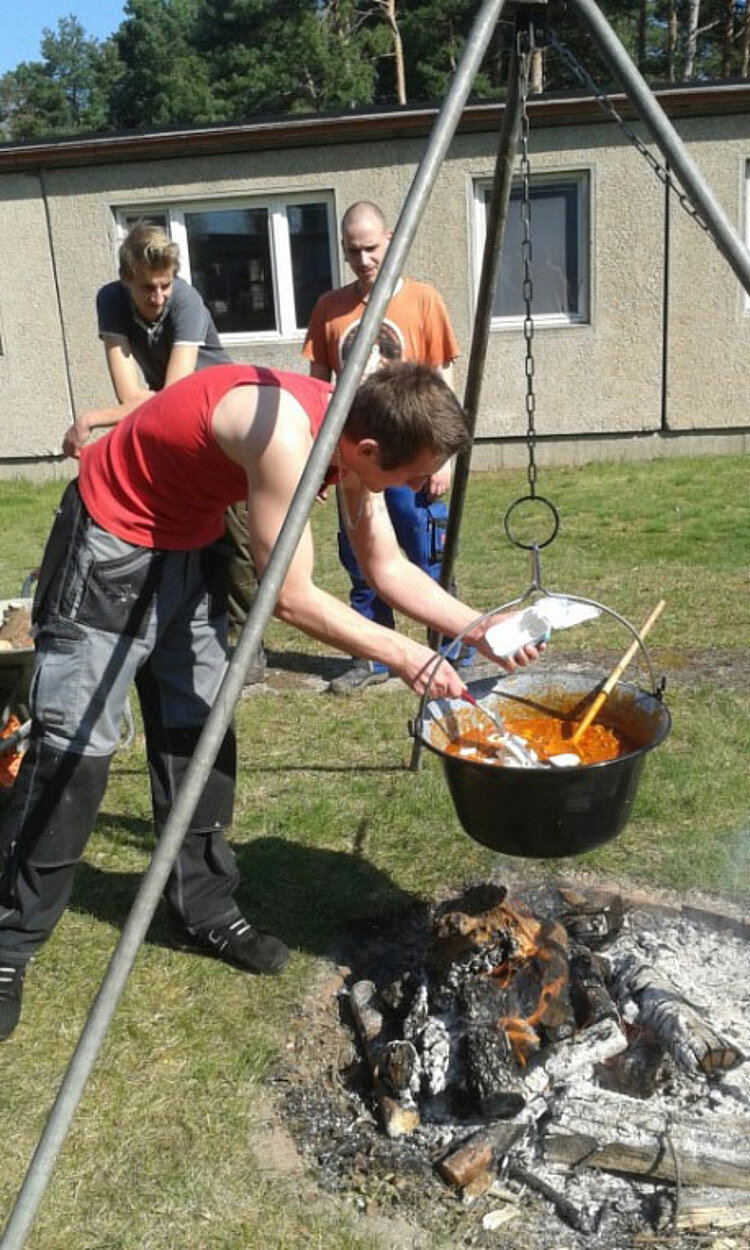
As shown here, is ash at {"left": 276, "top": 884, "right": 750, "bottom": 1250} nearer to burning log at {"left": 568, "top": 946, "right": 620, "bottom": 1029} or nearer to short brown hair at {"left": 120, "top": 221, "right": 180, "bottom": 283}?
burning log at {"left": 568, "top": 946, "right": 620, "bottom": 1029}

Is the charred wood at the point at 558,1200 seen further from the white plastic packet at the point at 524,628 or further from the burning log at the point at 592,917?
the white plastic packet at the point at 524,628

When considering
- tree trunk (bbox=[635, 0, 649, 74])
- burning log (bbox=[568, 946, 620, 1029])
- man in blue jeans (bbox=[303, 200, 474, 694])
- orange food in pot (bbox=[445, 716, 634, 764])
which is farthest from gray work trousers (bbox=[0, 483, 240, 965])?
tree trunk (bbox=[635, 0, 649, 74])

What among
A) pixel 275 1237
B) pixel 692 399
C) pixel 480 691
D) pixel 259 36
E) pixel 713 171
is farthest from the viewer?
pixel 259 36

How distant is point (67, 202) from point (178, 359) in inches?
303

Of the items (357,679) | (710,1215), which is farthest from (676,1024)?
(357,679)

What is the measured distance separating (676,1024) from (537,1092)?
364 mm

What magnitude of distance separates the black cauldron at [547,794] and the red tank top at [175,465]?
0.71m

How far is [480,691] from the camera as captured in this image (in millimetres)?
2873

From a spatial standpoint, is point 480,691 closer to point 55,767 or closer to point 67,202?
point 55,767

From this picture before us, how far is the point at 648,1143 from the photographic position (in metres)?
A: 2.25

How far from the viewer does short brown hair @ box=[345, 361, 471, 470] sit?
214 centimetres

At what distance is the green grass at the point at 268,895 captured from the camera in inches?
88.6

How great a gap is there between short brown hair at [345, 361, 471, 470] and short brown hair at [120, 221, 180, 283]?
2.03 m

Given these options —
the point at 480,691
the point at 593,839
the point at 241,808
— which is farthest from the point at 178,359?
the point at 593,839
